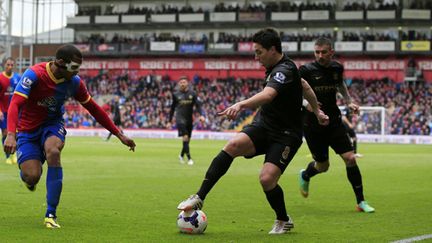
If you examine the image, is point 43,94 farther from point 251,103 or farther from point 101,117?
point 251,103

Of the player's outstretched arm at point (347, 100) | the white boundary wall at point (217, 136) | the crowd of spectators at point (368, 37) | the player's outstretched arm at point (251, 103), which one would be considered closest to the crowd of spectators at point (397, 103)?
the white boundary wall at point (217, 136)

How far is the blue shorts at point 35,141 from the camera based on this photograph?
8.92m

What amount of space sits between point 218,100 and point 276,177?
56.4 meters

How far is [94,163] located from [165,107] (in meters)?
43.4

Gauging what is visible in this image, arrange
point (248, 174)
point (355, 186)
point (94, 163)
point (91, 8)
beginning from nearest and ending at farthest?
point (355, 186) → point (248, 174) → point (94, 163) → point (91, 8)

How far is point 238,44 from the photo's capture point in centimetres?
7088

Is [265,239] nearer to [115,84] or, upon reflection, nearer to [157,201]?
[157,201]

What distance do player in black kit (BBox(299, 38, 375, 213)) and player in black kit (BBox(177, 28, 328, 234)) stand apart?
2540 millimetres

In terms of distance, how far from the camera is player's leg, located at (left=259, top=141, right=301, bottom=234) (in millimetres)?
8281

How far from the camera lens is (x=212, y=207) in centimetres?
1108

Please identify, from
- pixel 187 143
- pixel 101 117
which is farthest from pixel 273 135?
pixel 187 143

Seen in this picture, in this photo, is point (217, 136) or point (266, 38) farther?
point (217, 136)

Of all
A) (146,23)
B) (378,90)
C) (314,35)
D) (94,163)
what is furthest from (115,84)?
(94,163)

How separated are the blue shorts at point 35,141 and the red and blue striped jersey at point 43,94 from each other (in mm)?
75
